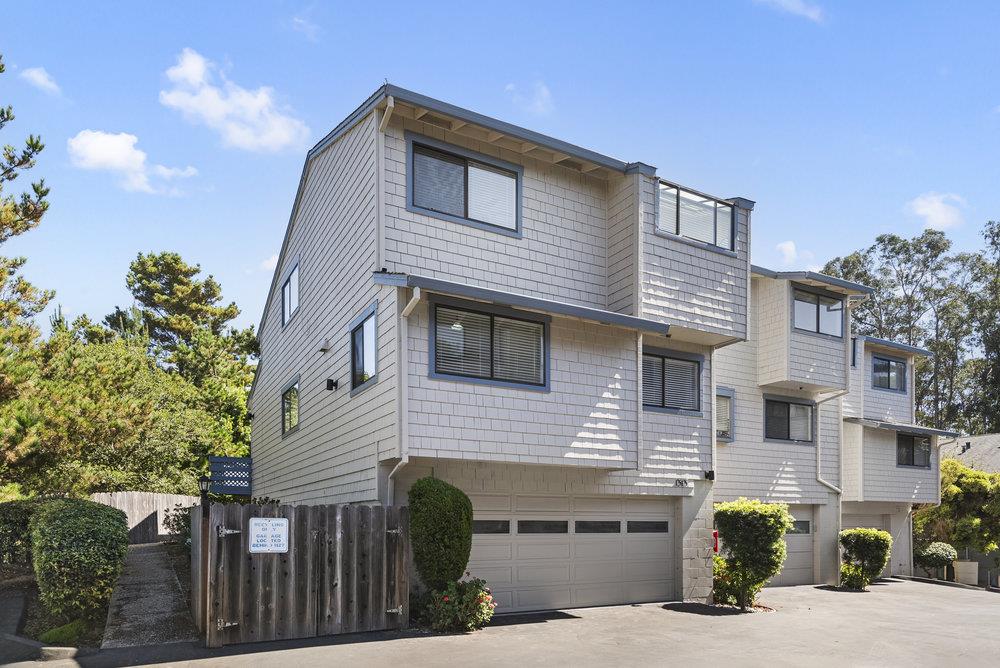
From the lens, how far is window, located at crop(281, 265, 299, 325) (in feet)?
62.8

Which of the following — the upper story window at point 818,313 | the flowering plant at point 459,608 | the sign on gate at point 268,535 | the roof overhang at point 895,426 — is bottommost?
the flowering plant at point 459,608

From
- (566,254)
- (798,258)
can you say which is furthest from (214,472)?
(798,258)

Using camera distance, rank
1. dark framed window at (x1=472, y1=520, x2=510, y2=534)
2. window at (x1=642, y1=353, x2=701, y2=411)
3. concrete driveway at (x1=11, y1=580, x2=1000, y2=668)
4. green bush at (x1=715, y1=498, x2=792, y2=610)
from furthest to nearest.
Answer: window at (x1=642, y1=353, x2=701, y2=411) → green bush at (x1=715, y1=498, x2=792, y2=610) → dark framed window at (x1=472, y1=520, x2=510, y2=534) → concrete driveway at (x1=11, y1=580, x2=1000, y2=668)

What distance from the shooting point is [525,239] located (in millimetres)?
14227

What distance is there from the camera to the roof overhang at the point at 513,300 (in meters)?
11.7

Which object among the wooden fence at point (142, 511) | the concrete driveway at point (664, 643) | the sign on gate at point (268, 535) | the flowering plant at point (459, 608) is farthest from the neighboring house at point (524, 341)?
the wooden fence at point (142, 511)

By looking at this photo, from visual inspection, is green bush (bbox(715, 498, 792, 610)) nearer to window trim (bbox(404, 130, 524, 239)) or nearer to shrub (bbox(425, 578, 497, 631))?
shrub (bbox(425, 578, 497, 631))

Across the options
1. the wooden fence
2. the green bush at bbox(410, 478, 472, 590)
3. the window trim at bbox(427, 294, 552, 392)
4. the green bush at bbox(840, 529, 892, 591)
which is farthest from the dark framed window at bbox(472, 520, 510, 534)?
the wooden fence

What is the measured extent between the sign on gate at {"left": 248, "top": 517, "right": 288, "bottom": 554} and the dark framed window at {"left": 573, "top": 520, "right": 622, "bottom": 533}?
5796 mm

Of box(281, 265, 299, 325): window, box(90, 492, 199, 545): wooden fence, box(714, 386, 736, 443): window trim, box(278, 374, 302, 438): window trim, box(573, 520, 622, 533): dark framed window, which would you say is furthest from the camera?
box(90, 492, 199, 545): wooden fence

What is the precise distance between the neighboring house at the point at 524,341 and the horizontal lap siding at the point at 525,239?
1.3 inches

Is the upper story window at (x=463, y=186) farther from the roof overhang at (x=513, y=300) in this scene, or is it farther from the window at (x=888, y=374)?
the window at (x=888, y=374)

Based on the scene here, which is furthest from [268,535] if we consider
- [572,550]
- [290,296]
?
[290,296]

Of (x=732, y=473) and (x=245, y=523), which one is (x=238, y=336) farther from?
(x=245, y=523)
